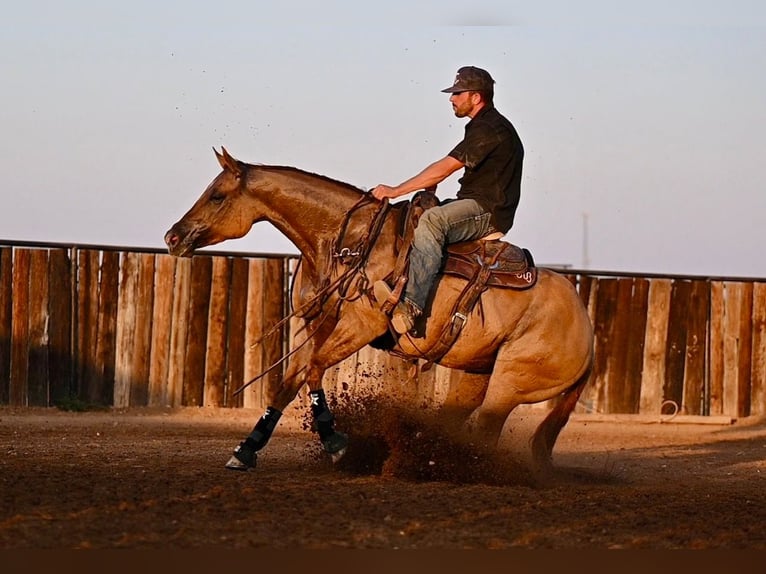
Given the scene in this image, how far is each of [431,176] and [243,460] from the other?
246 cm

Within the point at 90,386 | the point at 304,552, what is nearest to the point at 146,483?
the point at 304,552

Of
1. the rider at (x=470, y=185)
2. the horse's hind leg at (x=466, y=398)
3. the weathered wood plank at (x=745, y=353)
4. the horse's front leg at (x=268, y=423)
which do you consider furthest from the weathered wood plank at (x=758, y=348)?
the horse's front leg at (x=268, y=423)

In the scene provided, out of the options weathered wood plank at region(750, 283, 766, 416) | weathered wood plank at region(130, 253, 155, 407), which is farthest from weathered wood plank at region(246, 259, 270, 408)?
weathered wood plank at region(750, 283, 766, 416)

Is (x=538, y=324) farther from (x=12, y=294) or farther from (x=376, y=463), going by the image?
(x=12, y=294)

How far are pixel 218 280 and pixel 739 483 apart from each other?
8.09m

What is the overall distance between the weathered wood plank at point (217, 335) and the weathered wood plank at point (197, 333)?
0.07 meters

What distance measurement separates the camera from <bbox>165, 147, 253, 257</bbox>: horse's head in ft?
32.6

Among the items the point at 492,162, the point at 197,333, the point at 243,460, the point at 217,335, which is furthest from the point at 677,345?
the point at 243,460

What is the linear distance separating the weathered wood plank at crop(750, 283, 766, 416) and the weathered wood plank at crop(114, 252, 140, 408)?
854cm

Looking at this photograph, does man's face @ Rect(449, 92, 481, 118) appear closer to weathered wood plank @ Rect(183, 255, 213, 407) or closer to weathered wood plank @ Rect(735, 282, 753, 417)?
weathered wood plank @ Rect(183, 255, 213, 407)

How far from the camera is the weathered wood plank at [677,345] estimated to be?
18.5 m

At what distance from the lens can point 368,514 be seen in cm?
755

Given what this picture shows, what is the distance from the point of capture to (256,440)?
31.6 ft

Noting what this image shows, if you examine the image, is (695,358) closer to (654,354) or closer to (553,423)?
(654,354)
